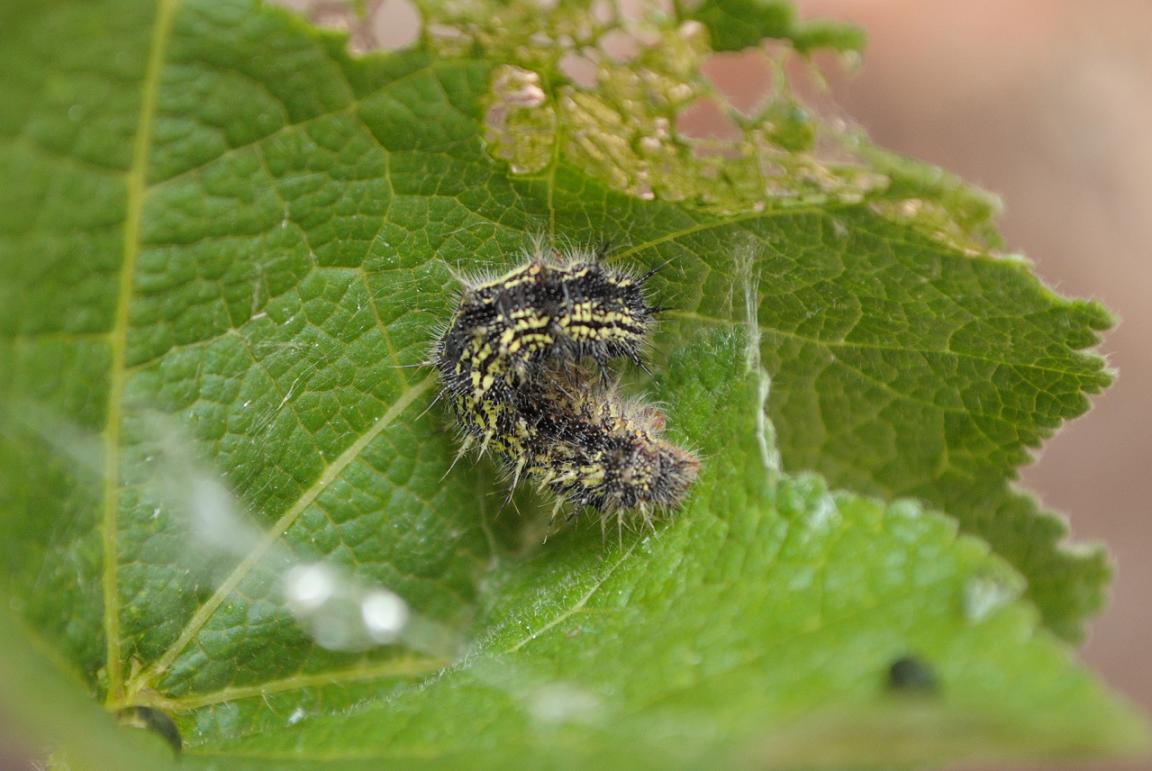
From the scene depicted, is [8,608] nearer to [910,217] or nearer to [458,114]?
[458,114]

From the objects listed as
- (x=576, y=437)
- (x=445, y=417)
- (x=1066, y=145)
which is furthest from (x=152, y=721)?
(x=1066, y=145)

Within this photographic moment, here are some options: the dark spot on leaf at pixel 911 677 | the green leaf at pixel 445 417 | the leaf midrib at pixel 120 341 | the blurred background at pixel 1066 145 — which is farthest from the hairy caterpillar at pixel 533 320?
the blurred background at pixel 1066 145

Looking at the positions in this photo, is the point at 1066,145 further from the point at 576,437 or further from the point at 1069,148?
the point at 576,437

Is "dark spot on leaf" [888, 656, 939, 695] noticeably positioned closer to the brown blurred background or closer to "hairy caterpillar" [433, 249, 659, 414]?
"hairy caterpillar" [433, 249, 659, 414]

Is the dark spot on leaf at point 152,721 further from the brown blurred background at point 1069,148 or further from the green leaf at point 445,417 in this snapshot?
the brown blurred background at point 1069,148

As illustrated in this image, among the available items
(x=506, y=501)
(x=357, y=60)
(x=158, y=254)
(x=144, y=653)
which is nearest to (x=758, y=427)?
(x=506, y=501)
